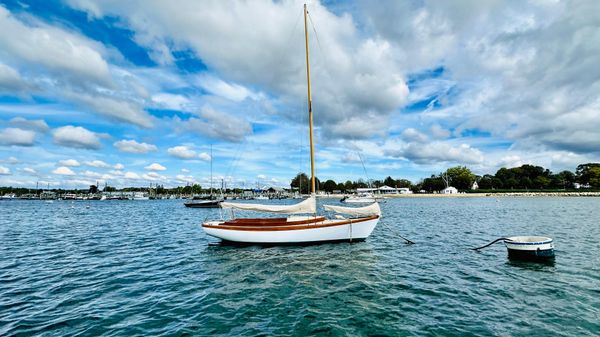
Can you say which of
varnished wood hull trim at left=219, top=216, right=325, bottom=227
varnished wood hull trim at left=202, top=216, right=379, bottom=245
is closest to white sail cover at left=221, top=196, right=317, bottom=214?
varnished wood hull trim at left=219, top=216, right=325, bottom=227

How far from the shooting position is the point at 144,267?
1750 cm

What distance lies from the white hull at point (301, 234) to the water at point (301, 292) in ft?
2.77

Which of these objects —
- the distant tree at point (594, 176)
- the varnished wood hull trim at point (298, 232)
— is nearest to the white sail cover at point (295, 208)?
the varnished wood hull trim at point (298, 232)

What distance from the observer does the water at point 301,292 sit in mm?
9391

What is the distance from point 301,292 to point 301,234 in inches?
359

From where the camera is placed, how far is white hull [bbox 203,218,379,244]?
21750 millimetres

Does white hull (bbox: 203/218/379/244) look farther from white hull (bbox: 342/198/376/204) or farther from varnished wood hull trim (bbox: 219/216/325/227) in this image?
white hull (bbox: 342/198/376/204)

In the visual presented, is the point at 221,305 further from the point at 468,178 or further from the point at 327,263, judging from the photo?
the point at 468,178

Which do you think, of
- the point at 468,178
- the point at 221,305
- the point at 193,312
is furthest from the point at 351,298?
the point at 468,178

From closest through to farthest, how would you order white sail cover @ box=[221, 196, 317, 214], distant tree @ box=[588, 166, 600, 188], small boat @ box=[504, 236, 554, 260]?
small boat @ box=[504, 236, 554, 260] → white sail cover @ box=[221, 196, 317, 214] → distant tree @ box=[588, 166, 600, 188]

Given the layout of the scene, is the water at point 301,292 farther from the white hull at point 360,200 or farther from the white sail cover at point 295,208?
the white hull at point 360,200

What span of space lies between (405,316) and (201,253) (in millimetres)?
15850

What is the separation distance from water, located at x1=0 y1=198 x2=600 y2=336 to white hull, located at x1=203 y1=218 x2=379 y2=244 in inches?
33.3

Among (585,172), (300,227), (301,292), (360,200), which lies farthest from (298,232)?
(585,172)
